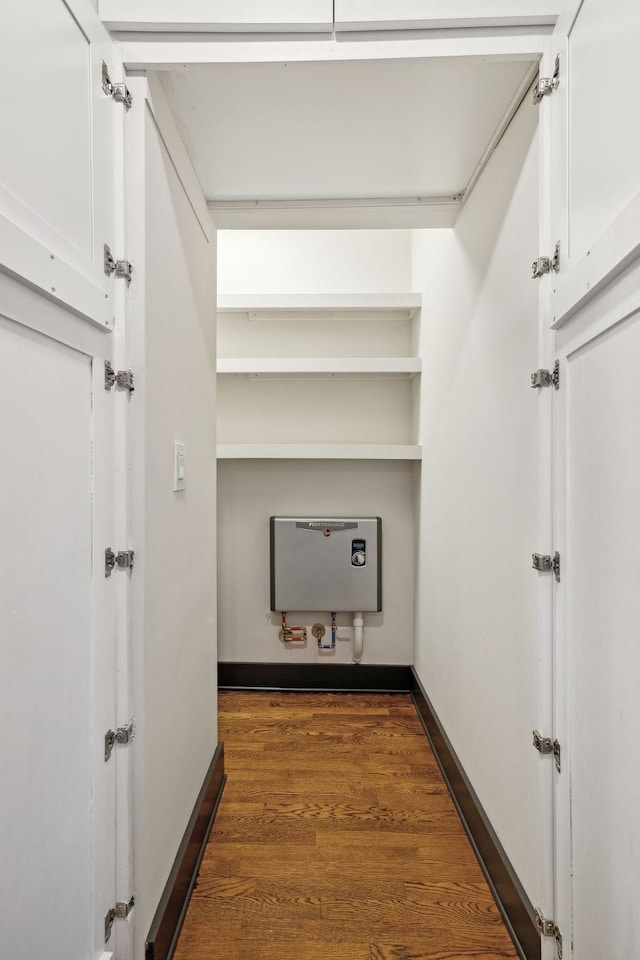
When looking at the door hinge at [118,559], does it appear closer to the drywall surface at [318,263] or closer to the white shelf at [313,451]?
the white shelf at [313,451]

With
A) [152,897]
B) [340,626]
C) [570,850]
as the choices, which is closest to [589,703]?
[570,850]

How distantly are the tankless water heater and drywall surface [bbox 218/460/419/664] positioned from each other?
10cm

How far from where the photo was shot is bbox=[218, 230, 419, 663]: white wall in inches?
123

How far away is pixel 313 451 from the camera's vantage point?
2.88 metres

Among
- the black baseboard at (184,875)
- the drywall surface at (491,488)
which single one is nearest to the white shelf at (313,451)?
the drywall surface at (491,488)

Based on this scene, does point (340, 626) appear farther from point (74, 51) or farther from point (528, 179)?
point (74, 51)

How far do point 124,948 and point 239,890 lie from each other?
1.56 feet

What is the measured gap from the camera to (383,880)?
1660 mm

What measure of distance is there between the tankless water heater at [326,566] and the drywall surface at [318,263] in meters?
1.42

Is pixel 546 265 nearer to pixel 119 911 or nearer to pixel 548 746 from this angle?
pixel 548 746

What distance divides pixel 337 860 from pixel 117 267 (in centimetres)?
191

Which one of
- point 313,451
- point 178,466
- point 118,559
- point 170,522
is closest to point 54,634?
point 118,559

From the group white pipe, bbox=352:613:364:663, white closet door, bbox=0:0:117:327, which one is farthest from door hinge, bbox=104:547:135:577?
white pipe, bbox=352:613:364:663

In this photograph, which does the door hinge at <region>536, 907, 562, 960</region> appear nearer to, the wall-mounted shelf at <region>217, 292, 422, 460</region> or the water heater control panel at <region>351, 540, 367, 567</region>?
the water heater control panel at <region>351, 540, 367, 567</region>
